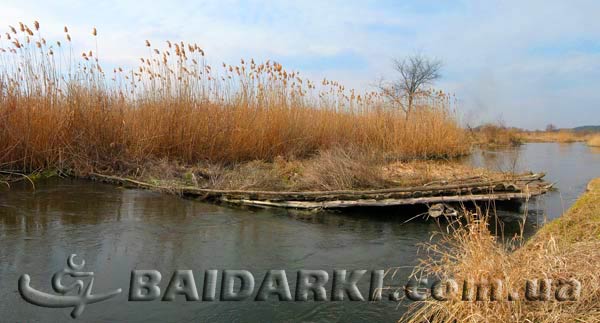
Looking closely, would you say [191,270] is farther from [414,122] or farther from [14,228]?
[414,122]

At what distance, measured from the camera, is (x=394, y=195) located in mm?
5781

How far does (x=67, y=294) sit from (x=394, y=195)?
13.2 feet

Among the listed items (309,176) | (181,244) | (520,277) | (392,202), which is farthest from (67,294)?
(309,176)

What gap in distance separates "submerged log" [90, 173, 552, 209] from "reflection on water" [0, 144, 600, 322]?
0.24 meters

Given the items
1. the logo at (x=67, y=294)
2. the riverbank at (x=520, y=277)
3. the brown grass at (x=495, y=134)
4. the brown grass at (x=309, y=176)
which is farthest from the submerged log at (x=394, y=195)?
the brown grass at (x=495, y=134)

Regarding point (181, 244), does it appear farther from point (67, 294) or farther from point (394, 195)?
point (394, 195)

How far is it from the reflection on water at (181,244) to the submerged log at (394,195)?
24 centimetres

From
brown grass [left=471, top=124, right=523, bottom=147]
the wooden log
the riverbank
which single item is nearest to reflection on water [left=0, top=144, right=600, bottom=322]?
the wooden log

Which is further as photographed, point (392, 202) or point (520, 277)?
point (392, 202)

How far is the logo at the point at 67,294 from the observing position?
277 cm

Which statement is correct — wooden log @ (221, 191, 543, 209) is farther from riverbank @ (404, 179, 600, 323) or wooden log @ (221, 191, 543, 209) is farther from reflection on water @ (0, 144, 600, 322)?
riverbank @ (404, 179, 600, 323)

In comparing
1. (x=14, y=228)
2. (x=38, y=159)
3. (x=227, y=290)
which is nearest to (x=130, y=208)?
(x=14, y=228)

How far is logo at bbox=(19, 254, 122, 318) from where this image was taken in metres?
2.77

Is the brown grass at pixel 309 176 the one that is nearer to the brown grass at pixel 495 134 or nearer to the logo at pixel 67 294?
the logo at pixel 67 294
